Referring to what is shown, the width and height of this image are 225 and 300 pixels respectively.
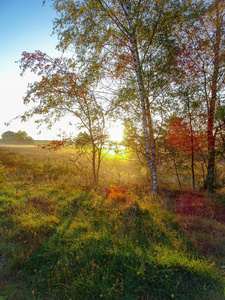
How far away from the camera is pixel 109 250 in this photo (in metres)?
3.33

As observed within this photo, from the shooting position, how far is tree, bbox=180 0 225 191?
273 inches

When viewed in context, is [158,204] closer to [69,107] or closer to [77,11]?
[69,107]

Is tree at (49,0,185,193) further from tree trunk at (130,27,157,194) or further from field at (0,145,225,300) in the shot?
field at (0,145,225,300)

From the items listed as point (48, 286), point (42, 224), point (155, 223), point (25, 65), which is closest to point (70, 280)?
point (48, 286)

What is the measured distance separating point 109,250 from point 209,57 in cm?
868

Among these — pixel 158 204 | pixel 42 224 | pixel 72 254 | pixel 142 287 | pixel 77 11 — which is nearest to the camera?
pixel 142 287

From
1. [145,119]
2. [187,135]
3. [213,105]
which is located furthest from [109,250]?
[213,105]

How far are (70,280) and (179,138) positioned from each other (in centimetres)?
645

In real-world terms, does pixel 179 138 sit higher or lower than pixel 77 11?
lower

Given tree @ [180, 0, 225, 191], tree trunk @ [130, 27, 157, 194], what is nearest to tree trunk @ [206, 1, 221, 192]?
tree @ [180, 0, 225, 191]

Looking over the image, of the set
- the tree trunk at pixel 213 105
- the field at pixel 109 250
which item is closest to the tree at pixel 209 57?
the tree trunk at pixel 213 105

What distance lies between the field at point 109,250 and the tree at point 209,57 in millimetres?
3740

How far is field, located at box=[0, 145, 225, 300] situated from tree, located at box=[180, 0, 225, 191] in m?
3.74

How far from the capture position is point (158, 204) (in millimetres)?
6016
